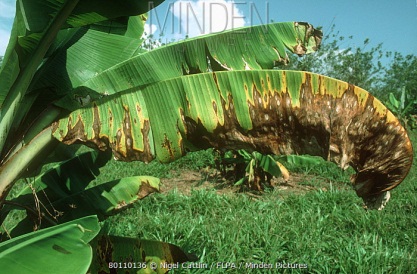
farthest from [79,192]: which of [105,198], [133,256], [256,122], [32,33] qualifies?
[256,122]

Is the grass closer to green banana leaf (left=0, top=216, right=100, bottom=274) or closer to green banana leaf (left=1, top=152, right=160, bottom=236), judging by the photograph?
green banana leaf (left=1, top=152, right=160, bottom=236)

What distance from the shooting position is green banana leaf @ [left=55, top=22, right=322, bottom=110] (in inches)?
71.2

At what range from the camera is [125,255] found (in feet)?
6.75

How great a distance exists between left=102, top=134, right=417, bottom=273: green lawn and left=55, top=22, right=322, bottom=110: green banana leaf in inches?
54.7

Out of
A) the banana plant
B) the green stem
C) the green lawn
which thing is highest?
the green stem

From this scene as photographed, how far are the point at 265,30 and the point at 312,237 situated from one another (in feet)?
6.19

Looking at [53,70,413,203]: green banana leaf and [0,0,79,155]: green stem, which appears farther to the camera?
[0,0,79,155]: green stem

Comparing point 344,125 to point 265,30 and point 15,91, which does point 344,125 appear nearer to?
point 265,30

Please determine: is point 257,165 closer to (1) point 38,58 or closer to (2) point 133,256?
(2) point 133,256

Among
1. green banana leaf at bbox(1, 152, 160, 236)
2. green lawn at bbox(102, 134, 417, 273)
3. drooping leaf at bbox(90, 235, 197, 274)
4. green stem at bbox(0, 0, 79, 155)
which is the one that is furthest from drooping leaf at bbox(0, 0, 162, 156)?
green lawn at bbox(102, 134, 417, 273)

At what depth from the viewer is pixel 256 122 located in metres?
1.56

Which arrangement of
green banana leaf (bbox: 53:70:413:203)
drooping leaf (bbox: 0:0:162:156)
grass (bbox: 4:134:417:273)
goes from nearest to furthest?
green banana leaf (bbox: 53:70:413:203)
drooping leaf (bbox: 0:0:162:156)
grass (bbox: 4:134:417:273)

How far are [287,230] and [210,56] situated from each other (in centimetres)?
201

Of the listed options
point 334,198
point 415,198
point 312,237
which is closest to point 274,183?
point 334,198
